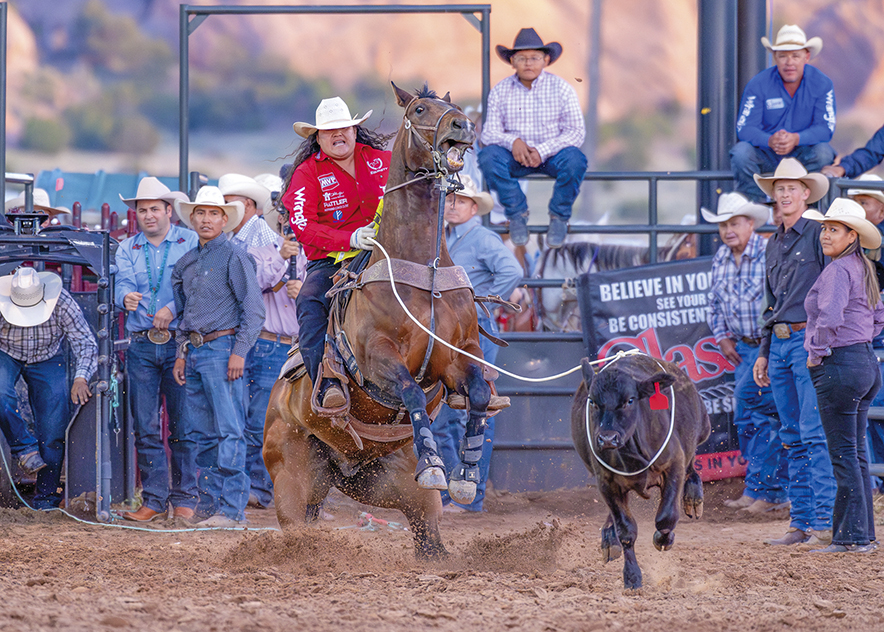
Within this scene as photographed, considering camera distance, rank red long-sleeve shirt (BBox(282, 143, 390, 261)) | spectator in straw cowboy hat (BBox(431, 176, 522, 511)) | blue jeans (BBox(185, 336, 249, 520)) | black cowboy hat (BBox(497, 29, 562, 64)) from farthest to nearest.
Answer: black cowboy hat (BBox(497, 29, 562, 64)) → spectator in straw cowboy hat (BBox(431, 176, 522, 511)) → blue jeans (BBox(185, 336, 249, 520)) → red long-sleeve shirt (BBox(282, 143, 390, 261))

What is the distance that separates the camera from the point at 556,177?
9.38 m

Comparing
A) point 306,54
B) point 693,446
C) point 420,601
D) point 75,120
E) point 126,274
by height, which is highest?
point 306,54

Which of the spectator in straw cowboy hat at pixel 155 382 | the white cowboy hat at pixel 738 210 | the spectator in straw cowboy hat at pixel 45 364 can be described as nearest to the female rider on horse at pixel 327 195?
the spectator in straw cowboy hat at pixel 155 382

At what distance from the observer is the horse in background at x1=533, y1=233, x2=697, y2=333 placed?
10.0 meters

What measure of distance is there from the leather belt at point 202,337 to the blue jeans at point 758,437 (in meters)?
4.14

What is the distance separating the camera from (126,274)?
8773mm

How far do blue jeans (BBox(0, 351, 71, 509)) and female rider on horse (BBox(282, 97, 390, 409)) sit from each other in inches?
126

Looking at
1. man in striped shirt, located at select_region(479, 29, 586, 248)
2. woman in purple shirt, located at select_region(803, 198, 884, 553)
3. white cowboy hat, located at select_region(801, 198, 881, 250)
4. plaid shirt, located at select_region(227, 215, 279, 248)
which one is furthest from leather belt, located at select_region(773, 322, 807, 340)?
plaid shirt, located at select_region(227, 215, 279, 248)

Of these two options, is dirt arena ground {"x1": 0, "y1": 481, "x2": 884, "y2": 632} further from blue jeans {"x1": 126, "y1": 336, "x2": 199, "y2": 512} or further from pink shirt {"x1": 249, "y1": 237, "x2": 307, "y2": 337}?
pink shirt {"x1": 249, "y1": 237, "x2": 307, "y2": 337}

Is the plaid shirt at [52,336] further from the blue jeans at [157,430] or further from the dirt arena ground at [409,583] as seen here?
the dirt arena ground at [409,583]

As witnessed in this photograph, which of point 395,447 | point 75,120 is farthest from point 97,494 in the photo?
point 75,120

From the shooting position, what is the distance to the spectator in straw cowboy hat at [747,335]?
8.56m

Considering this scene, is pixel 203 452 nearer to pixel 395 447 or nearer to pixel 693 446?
pixel 395 447

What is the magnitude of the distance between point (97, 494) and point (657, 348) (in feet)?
15.5
